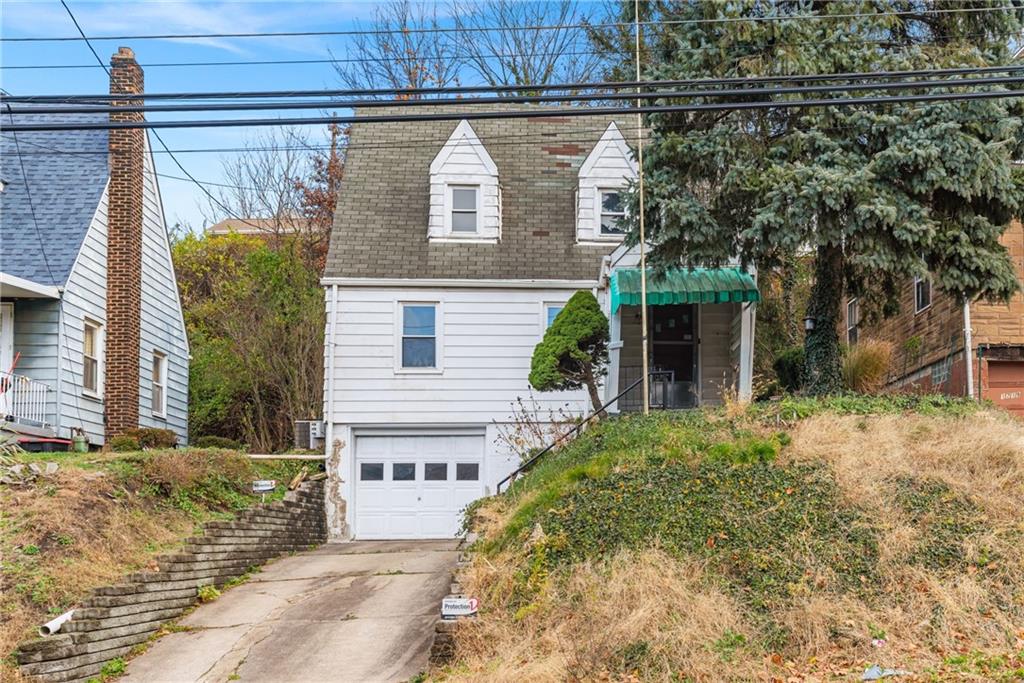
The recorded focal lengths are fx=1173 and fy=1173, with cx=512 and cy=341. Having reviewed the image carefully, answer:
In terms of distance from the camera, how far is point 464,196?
23812mm

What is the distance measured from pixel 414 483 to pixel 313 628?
8.44 m

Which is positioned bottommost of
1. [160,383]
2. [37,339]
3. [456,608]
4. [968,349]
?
[456,608]

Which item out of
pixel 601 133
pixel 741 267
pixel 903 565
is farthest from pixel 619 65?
pixel 903 565

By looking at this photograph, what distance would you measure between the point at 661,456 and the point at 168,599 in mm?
6457

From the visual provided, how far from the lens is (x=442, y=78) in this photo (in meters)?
34.1

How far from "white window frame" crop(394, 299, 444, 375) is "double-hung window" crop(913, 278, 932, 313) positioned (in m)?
9.06

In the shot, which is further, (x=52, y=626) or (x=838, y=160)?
(x=838, y=160)

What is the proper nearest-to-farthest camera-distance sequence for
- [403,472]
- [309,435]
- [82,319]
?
[82,319] < [403,472] < [309,435]

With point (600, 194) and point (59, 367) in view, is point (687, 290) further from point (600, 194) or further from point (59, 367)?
point (59, 367)

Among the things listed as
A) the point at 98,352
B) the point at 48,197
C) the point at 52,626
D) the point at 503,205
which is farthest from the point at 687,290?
the point at 48,197

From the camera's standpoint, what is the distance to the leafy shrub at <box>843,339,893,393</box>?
20500 mm

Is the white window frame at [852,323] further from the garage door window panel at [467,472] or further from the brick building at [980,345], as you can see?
the garage door window panel at [467,472]

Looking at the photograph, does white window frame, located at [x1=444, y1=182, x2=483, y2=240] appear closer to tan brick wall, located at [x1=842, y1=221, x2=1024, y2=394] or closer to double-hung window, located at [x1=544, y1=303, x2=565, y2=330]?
double-hung window, located at [x1=544, y1=303, x2=565, y2=330]

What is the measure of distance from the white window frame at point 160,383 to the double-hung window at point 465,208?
7049 mm
